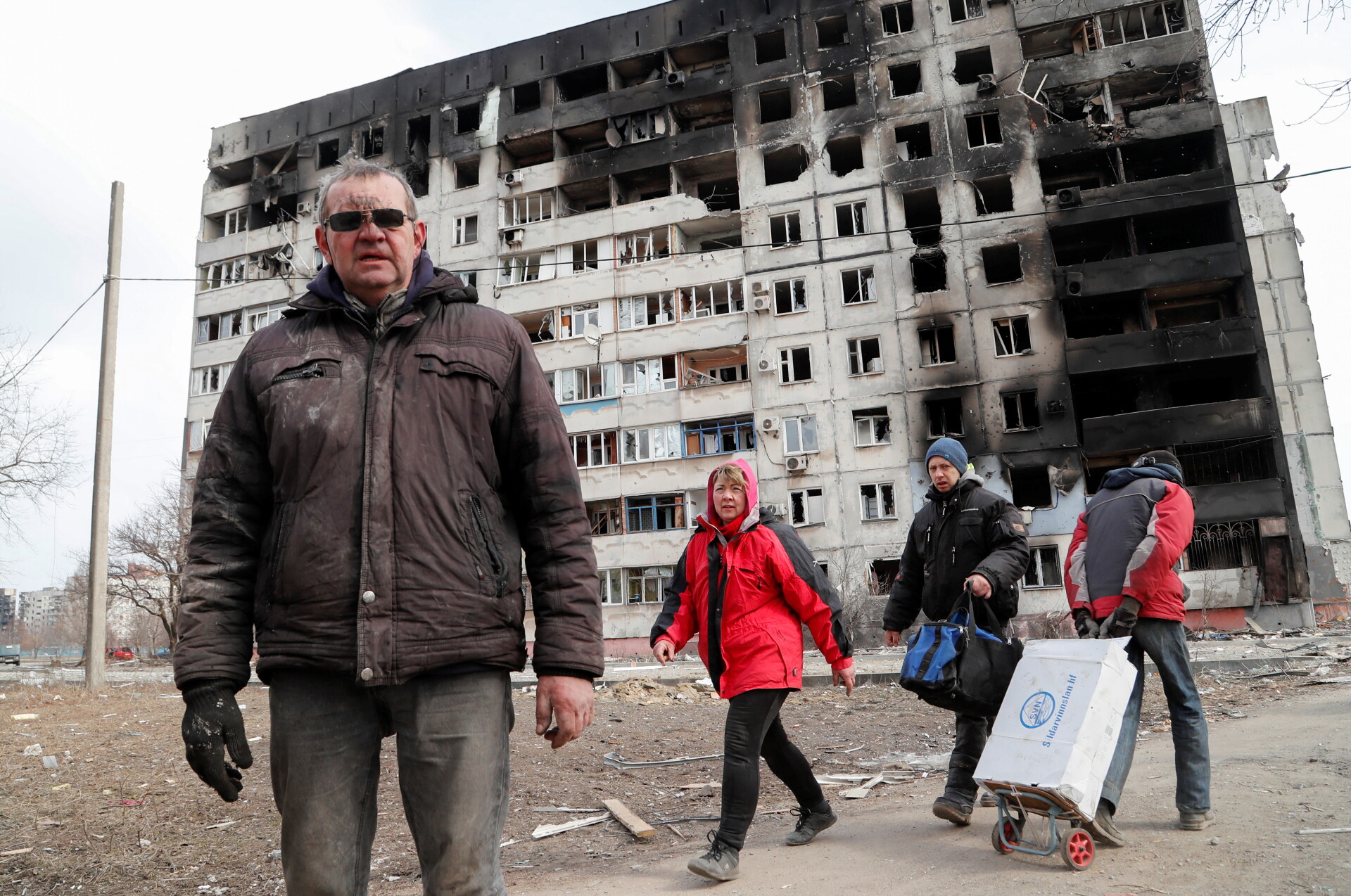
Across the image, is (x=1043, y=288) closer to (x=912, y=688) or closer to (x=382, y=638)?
(x=912, y=688)

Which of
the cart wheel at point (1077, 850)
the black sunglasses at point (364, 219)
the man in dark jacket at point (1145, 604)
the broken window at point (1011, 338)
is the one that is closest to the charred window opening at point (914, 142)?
the broken window at point (1011, 338)

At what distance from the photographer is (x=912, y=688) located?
500cm

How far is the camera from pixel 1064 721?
438 centimetres

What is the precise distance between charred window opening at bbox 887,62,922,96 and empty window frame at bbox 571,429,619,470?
1817cm

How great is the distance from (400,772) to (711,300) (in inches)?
1368

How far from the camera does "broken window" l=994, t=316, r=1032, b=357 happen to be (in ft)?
107

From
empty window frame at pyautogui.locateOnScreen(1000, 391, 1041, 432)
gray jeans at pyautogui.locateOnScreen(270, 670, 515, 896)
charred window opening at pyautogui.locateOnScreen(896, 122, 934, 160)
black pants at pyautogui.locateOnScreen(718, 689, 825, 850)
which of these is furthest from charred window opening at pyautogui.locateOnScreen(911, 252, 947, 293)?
gray jeans at pyautogui.locateOnScreen(270, 670, 515, 896)

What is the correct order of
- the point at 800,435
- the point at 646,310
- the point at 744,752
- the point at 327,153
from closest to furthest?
the point at 744,752, the point at 800,435, the point at 646,310, the point at 327,153

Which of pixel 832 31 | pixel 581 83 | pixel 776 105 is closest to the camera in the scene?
pixel 832 31

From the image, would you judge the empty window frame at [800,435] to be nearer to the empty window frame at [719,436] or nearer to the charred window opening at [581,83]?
the empty window frame at [719,436]

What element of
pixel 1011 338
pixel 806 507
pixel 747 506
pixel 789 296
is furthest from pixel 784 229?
pixel 747 506

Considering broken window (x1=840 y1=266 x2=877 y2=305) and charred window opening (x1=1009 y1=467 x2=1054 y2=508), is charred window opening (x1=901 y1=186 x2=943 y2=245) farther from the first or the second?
charred window opening (x1=1009 y1=467 x2=1054 y2=508)

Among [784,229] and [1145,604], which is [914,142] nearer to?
[784,229]

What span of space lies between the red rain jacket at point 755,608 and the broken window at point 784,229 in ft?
104
